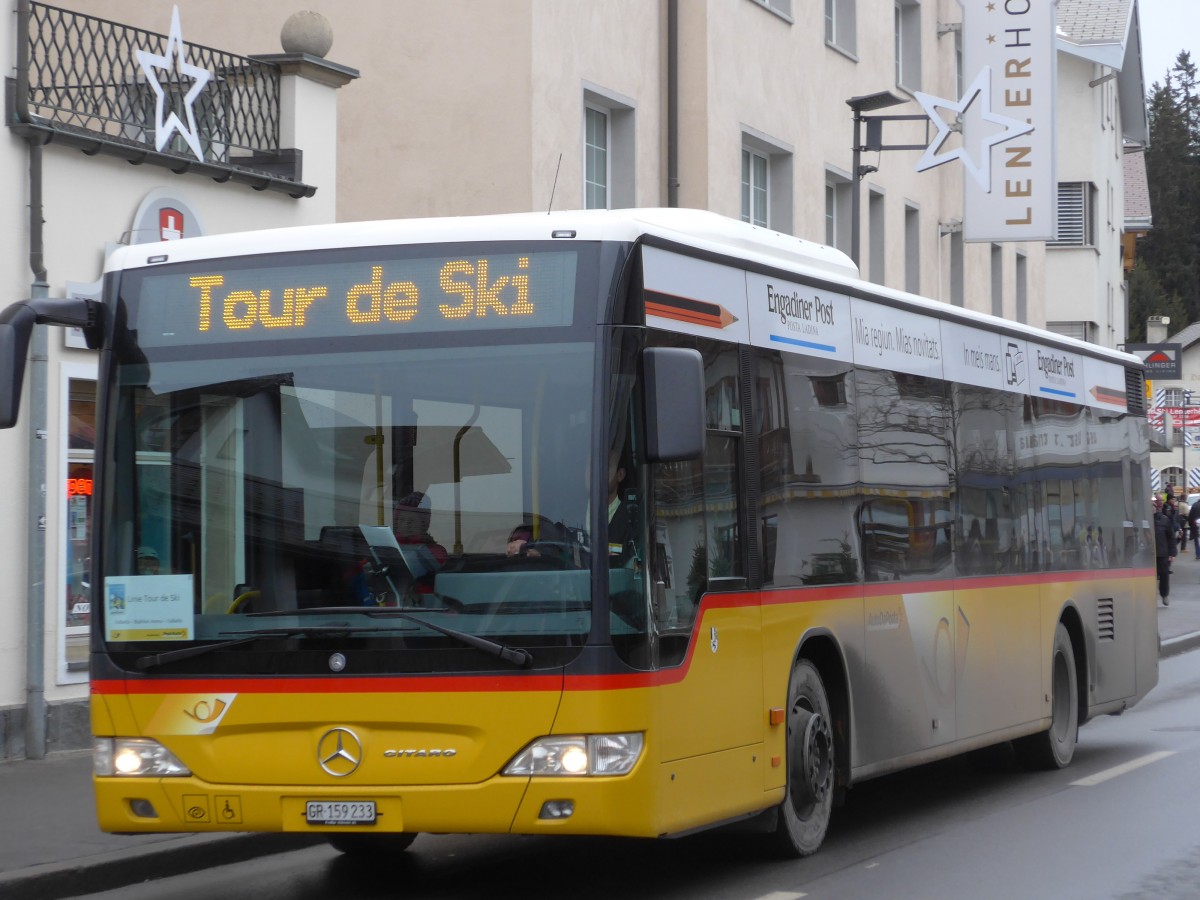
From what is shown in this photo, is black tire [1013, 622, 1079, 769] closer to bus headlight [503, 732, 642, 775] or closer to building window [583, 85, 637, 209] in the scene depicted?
bus headlight [503, 732, 642, 775]

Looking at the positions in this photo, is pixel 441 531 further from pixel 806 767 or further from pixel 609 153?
pixel 609 153

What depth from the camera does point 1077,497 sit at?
45.3 ft

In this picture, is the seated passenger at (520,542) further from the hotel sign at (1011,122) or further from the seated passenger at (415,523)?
the hotel sign at (1011,122)

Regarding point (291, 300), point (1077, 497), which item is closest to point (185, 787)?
point (291, 300)

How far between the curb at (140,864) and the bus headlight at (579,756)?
8.53 feet

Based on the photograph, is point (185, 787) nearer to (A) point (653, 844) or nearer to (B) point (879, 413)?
(A) point (653, 844)

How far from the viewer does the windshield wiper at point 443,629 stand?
731cm

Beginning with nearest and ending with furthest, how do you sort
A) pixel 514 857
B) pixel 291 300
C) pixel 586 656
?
pixel 586 656 < pixel 291 300 < pixel 514 857

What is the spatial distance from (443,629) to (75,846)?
3.08 m

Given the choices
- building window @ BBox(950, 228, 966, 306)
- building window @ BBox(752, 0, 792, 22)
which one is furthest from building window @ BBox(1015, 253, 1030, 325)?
building window @ BBox(752, 0, 792, 22)

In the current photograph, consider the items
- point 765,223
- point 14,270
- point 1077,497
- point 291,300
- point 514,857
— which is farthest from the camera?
point 765,223

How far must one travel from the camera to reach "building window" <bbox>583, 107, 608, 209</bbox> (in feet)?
66.2

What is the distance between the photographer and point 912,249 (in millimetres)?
30750

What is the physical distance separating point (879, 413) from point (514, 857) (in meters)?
3.04
